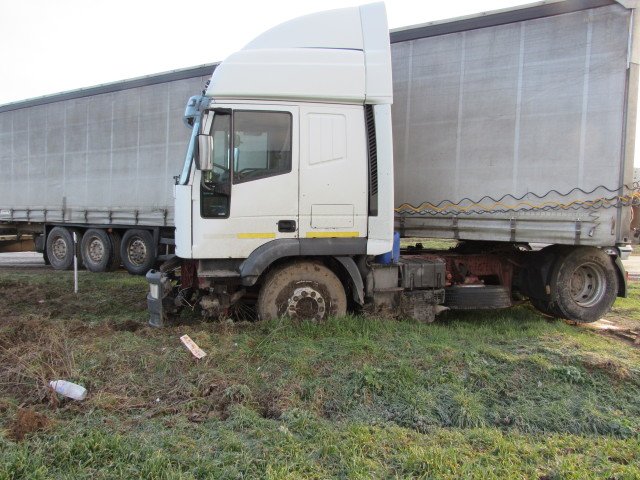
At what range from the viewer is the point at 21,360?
4.08 meters

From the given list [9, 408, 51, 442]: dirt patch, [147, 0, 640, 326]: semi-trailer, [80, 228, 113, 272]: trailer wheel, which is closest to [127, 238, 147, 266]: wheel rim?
[80, 228, 113, 272]: trailer wheel

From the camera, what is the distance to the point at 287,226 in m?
5.39

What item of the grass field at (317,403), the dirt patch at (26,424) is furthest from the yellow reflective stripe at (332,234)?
the dirt patch at (26,424)

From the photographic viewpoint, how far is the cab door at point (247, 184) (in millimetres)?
5215

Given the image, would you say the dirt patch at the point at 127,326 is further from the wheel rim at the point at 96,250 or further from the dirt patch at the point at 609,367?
the wheel rim at the point at 96,250

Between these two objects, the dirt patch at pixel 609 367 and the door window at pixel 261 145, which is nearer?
the dirt patch at pixel 609 367

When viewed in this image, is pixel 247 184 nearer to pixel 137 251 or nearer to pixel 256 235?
pixel 256 235

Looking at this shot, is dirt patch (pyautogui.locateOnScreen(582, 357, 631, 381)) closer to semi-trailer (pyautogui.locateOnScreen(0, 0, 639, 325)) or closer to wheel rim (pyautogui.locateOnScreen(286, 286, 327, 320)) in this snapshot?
semi-trailer (pyautogui.locateOnScreen(0, 0, 639, 325))

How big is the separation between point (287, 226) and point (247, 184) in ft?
2.08

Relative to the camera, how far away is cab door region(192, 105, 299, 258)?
5.21m

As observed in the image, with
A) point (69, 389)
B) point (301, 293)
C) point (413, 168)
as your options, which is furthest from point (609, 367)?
point (69, 389)

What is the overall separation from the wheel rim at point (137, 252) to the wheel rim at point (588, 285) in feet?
28.3

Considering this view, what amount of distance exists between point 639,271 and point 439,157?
10.5m

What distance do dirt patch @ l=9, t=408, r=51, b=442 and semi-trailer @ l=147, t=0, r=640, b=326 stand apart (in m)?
2.34
